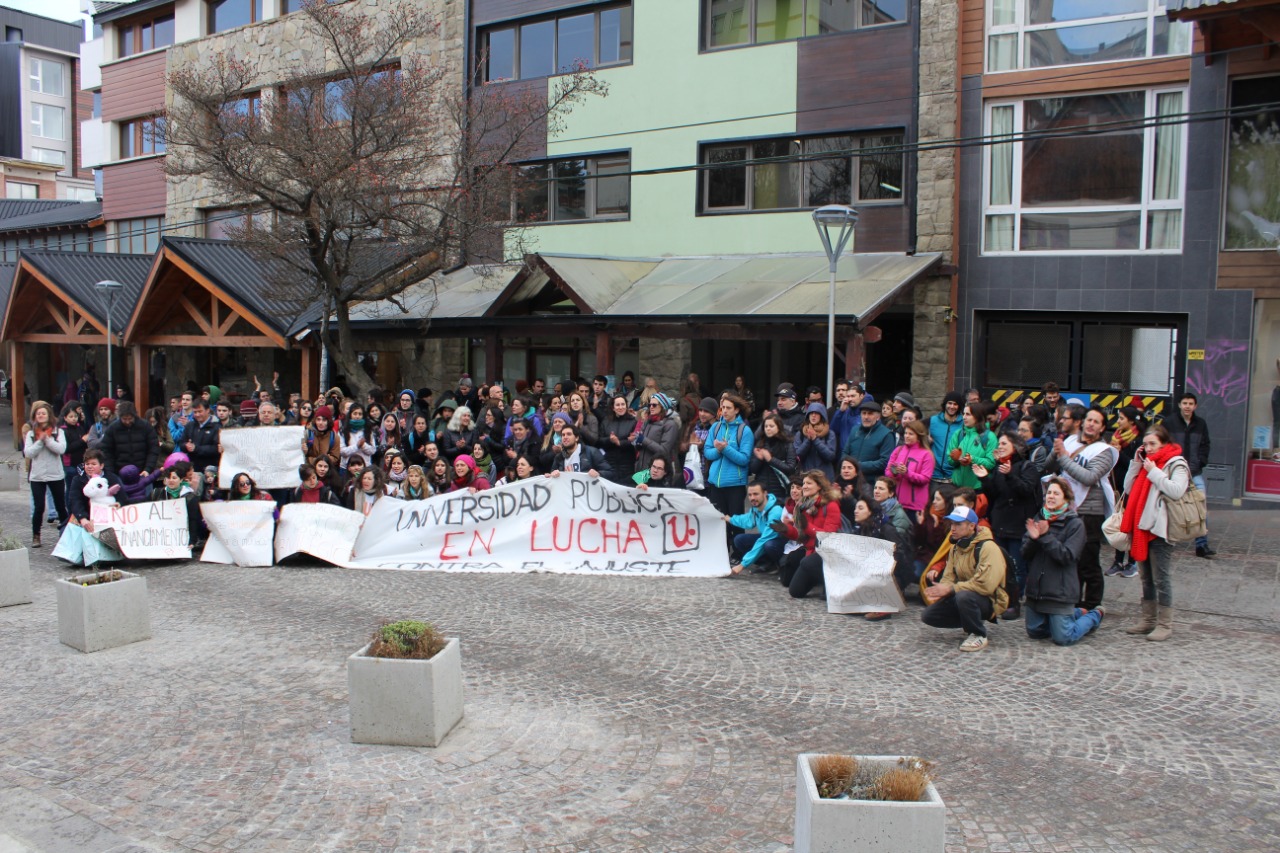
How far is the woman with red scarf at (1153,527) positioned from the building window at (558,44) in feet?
48.4

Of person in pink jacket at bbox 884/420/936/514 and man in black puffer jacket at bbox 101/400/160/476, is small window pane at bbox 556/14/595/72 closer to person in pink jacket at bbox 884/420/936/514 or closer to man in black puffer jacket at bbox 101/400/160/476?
man in black puffer jacket at bbox 101/400/160/476

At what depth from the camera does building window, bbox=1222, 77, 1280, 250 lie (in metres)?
15.2

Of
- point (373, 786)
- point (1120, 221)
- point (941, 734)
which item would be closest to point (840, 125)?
point (1120, 221)

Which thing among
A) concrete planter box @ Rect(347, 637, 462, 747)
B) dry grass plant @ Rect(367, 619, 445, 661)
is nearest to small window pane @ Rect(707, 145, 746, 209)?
dry grass plant @ Rect(367, 619, 445, 661)

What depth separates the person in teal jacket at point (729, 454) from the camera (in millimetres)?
11781

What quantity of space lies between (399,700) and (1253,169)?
46.3ft

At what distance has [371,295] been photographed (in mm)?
19469

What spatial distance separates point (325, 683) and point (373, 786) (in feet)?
6.22

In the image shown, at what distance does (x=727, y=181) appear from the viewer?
66.1 ft

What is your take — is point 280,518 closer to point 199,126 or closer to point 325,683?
point 325,683

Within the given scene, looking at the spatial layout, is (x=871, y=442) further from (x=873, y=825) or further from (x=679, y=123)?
(x=679, y=123)

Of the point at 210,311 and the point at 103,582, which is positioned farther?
the point at 210,311

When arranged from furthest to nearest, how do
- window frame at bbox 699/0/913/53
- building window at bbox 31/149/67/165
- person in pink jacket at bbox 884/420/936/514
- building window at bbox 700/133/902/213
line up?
building window at bbox 31/149/67/165 → building window at bbox 700/133/902/213 → window frame at bbox 699/0/913/53 → person in pink jacket at bbox 884/420/936/514

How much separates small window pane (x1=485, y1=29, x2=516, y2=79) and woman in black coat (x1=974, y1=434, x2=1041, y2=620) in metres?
16.1
